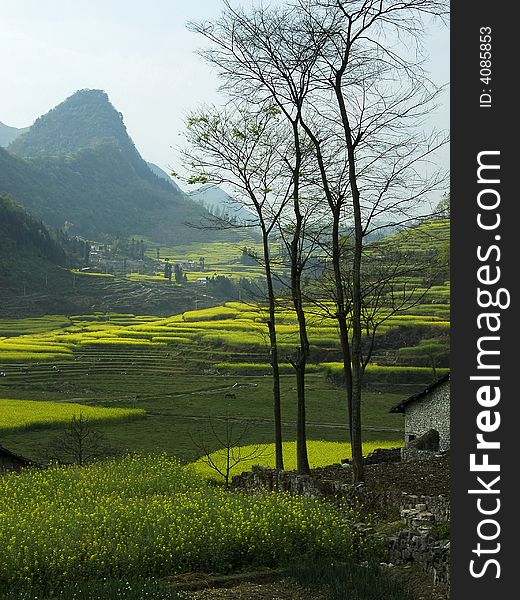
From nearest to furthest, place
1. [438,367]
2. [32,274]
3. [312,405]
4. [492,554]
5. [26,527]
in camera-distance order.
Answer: [492,554] → [26,527] → [312,405] → [438,367] → [32,274]

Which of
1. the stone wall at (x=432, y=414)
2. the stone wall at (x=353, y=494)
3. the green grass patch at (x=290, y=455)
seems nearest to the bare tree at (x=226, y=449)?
the green grass patch at (x=290, y=455)

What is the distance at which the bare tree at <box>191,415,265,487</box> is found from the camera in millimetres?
27188

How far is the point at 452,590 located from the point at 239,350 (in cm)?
6519

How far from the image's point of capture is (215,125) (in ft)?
62.0

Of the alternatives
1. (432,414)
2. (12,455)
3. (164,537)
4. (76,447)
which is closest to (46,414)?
(76,447)

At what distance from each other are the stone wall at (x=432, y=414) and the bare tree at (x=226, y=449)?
5518 mm

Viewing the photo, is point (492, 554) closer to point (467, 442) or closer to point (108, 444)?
point (467, 442)

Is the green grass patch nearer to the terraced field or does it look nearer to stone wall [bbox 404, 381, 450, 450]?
the terraced field

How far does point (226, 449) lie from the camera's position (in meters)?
32.3

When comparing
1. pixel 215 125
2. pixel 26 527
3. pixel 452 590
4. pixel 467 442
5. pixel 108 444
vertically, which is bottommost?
pixel 108 444

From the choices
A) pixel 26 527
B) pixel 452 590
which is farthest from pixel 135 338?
pixel 452 590

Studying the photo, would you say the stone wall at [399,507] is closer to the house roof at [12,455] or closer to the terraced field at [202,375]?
the house roof at [12,455]

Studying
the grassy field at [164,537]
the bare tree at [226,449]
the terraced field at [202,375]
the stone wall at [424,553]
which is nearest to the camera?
the stone wall at [424,553]

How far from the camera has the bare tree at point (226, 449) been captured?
27.2m
